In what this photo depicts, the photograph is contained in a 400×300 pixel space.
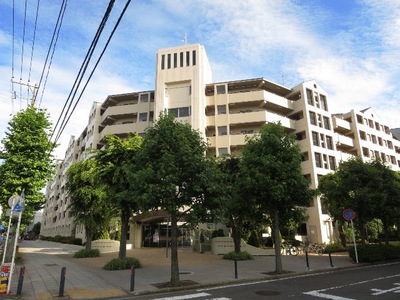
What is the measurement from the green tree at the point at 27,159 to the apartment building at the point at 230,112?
20003 millimetres

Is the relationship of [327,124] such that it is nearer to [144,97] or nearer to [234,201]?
[144,97]

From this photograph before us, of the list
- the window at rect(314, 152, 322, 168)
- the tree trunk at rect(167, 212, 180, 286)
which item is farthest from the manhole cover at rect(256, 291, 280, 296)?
the window at rect(314, 152, 322, 168)

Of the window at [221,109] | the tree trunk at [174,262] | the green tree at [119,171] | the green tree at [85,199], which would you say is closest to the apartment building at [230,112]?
the window at [221,109]

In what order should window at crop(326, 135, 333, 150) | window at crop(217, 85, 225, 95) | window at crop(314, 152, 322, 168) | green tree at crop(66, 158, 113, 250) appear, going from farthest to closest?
1. window at crop(326, 135, 333, 150)
2. window at crop(217, 85, 225, 95)
3. window at crop(314, 152, 322, 168)
4. green tree at crop(66, 158, 113, 250)

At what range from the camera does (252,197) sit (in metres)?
15.3

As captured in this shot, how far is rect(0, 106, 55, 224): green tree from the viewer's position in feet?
51.4

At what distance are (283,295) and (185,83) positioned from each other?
35.2m

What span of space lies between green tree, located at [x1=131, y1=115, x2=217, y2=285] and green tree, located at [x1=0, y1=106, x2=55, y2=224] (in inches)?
290

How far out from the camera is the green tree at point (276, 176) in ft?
48.1

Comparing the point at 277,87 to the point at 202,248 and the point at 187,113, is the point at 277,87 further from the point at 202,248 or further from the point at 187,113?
the point at 202,248

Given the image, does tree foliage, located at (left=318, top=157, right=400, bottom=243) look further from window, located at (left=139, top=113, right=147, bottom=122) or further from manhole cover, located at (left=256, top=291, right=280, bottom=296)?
window, located at (left=139, top=113, right=147, bottom=122)

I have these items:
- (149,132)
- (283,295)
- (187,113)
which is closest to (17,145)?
(149,132)

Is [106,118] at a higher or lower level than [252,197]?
higher

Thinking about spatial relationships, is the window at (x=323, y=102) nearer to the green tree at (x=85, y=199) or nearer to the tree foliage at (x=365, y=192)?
the tree foliage at (x=365, y=192)
